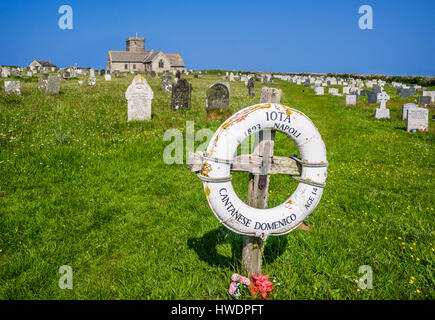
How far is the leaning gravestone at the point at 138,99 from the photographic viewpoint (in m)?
9.90

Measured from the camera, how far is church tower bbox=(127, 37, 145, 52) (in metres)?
68.2

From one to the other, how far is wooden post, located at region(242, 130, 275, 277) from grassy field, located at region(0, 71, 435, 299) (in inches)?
11.0

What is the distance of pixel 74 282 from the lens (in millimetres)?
3170

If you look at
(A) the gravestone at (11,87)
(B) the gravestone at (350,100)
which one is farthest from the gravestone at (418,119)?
(A) the gravestone at (11,87)

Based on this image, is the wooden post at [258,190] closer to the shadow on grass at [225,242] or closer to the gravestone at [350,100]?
the shadow on grass at [225,242]

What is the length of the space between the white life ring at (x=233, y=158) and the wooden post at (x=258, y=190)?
11 cm

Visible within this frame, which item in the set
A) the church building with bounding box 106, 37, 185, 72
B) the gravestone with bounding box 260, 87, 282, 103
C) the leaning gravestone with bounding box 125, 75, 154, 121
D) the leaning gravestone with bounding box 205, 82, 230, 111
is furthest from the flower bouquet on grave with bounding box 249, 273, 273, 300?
the church building with bounding box 106, 37, 185, 72

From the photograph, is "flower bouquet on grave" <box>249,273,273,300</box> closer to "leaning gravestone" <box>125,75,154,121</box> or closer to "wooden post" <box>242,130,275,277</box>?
"wooden post" <box>242,130,275,277</box>

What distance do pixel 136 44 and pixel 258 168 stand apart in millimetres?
74410

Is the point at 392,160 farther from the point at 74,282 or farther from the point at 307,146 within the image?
the point at 74,282

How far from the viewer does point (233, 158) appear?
2.58 m

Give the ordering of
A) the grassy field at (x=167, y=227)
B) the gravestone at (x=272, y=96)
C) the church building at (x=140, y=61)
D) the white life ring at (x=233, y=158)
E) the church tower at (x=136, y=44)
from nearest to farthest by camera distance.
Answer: the white life ring at (x=233, y=158) < the gravestone at (x=272, y=96) < the grassy field at (x=167, y=227) < the church building at (x=140, y=61) < the church tower at (x=136, y=44)

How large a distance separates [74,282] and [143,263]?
2.51ft
